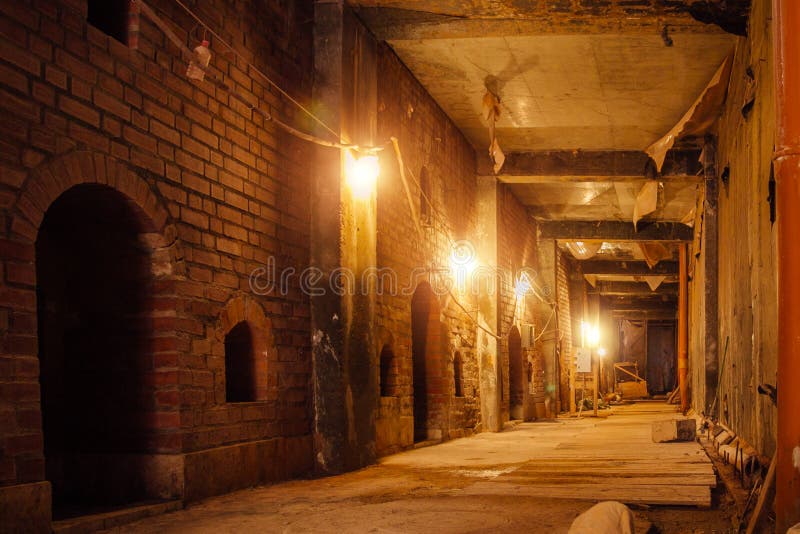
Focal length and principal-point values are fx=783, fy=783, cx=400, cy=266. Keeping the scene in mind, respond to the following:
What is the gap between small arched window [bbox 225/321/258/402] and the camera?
577 cm

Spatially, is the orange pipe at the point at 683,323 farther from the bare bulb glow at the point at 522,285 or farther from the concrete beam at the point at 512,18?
the concrete beam at the point at 512,18

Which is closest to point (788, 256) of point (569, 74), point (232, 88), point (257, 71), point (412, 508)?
point (412, 508)

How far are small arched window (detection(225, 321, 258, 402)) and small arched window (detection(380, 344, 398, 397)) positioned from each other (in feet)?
8.37

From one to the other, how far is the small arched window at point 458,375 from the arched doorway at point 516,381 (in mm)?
3867

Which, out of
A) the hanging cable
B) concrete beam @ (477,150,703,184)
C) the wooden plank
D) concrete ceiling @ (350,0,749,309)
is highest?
concrete ceiling @ (350,0,749,309)

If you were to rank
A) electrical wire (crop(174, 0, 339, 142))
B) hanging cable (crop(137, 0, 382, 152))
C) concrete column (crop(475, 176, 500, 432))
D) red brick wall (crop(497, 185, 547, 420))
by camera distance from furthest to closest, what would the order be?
red brick wall (crop(497, 185, 547, 420)), concrete column (crop(475, 176, 500, 432)), electrical wire (crop(174, 0, 339, 142)), hanging cable (crop(137, 0, 382, 152))

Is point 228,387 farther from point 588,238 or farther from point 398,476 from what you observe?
point 588,238

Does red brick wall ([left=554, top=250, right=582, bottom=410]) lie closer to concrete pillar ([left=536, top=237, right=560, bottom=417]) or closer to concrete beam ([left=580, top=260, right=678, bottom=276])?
concrete pillar ([left=536, top=237, right=560, bottom=417])

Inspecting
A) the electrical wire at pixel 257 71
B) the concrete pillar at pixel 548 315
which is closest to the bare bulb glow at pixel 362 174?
the electrical wire at pixel 257 71

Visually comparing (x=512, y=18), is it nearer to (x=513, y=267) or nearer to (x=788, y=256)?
(x=788, y=256)

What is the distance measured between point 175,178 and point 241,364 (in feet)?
5.39

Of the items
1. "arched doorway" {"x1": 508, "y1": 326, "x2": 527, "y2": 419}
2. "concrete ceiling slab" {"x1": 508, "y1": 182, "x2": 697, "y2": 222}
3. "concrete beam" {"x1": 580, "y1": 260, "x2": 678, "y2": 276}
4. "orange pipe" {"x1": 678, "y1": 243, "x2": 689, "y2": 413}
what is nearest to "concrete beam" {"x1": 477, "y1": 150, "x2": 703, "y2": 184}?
"concrete ceiling slab" {"x1": 508, "y1": 182, "x2": 697, "y2": 222}

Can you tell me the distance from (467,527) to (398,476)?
234cm

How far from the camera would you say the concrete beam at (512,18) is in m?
6.76
